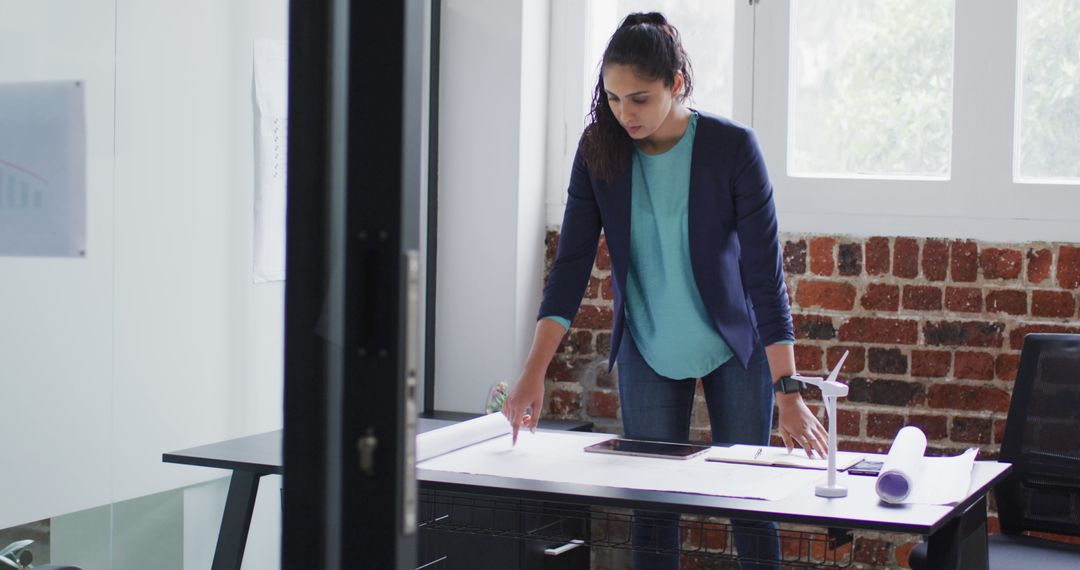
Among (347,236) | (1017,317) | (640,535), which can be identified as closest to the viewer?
(347,236)

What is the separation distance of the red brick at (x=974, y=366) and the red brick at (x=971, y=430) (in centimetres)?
12

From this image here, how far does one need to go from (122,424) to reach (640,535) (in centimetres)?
101

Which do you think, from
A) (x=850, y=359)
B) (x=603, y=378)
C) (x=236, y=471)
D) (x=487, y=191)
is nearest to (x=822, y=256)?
(x=850, y=359)

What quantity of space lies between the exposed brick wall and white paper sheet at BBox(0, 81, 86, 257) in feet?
6.59

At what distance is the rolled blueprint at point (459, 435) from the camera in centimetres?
210

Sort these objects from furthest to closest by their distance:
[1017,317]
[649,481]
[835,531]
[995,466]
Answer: [1017,317] < [995,466] < [649,481] < [835,531]

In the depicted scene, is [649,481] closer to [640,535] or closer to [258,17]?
[640,535]

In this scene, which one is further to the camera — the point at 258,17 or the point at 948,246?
the point at 948,246

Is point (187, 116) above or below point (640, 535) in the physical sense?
above

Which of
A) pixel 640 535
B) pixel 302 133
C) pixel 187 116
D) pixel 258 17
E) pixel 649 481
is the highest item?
pixel 258 17

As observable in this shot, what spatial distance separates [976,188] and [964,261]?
20 cm

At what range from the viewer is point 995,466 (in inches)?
79.7

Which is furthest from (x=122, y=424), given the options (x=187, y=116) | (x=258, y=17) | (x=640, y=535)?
(x=640, y=535)

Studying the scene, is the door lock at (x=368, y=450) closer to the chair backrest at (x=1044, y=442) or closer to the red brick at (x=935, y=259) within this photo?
the chair backrest at (x=1044, y=442)
